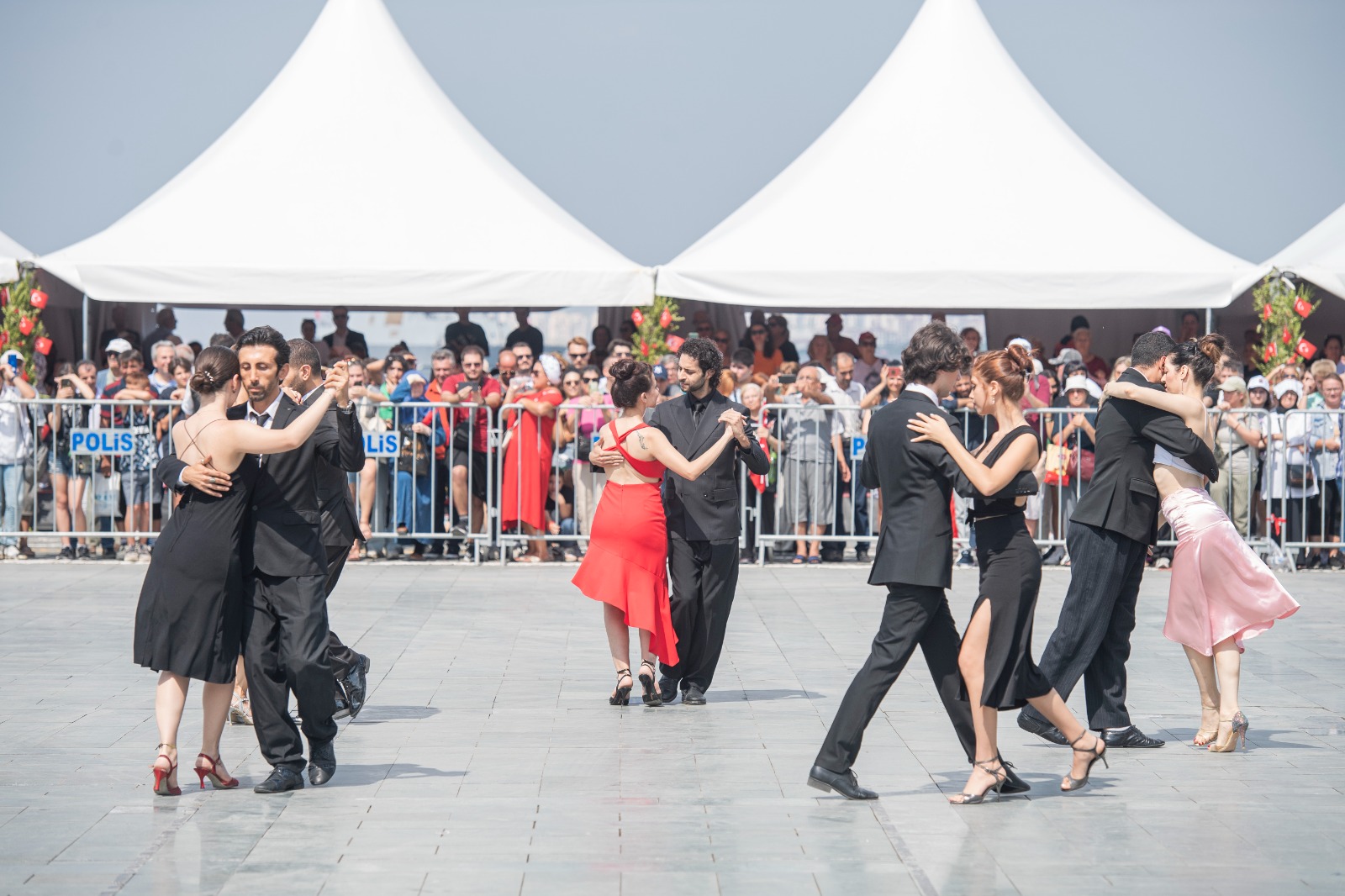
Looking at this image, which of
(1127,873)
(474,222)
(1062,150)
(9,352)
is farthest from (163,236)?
(1127,873)

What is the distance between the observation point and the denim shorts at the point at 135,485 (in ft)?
45.4

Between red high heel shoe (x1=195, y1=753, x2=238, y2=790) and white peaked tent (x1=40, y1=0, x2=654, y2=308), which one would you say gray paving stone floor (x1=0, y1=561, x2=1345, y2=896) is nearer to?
red high heel shoe (x1=195, y1=753, x2=238, y2=790)

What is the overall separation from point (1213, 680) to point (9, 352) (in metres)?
11.0

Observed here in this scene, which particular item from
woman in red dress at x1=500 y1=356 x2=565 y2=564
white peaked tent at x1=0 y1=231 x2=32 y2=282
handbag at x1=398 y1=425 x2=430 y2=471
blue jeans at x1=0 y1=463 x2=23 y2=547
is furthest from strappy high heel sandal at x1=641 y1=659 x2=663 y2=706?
white peaked tent at x1=0 y1=231 x2=32 y2=282

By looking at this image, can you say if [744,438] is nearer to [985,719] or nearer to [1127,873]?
[985,719]

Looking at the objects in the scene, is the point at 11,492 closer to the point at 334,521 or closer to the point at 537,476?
the point at 537,476

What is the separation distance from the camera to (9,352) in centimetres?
1432

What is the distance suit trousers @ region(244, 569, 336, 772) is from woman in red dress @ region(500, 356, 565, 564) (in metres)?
7.64

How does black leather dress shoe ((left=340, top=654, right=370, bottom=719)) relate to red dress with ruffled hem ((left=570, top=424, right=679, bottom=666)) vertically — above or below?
below

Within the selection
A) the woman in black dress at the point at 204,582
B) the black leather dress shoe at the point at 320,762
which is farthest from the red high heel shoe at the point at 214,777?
the black leather dress shoe at the point at 320,762

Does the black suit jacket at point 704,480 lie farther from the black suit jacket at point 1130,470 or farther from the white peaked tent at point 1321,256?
the white peaked tent at point 1321,256

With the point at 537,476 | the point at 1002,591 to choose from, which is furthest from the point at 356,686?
the point at 537,476

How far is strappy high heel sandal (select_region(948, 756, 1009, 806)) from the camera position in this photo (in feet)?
19.7

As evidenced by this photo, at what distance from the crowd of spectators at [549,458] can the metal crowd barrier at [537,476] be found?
18 millimetres
